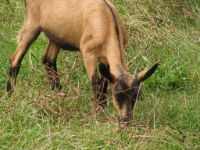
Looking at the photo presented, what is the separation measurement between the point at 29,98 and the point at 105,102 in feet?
2.91

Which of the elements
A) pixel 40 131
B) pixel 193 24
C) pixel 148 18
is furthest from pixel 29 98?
pixel 193 24

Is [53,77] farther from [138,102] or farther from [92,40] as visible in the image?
[138,102]

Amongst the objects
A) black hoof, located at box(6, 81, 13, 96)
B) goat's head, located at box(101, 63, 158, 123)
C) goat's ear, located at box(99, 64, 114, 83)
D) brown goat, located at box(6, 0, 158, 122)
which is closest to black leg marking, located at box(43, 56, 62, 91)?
brown goat, located at box(6, 0, 158, 122)

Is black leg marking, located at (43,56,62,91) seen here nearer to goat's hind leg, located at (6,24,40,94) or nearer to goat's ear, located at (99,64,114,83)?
goat's hind leg, located at (6,24,40,94)

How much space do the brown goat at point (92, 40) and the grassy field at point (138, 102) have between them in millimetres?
184

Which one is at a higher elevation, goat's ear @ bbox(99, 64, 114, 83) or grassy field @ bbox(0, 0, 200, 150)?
goat's ear @ bbox(99, 64, 114, 83)

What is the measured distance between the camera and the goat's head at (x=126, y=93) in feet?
24.3

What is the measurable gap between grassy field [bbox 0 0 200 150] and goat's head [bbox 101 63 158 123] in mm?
115

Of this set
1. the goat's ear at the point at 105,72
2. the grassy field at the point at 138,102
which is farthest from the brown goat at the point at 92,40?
the grassy field at the point at 138,102

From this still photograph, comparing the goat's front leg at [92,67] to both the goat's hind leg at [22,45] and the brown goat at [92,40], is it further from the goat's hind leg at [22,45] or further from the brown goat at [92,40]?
the goat's hind leg at [22,45]

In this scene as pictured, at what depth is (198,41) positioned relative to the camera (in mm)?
10734

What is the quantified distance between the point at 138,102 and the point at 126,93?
112 centimetres

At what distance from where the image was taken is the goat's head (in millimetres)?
7395

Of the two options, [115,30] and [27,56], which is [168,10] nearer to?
[27,56]
